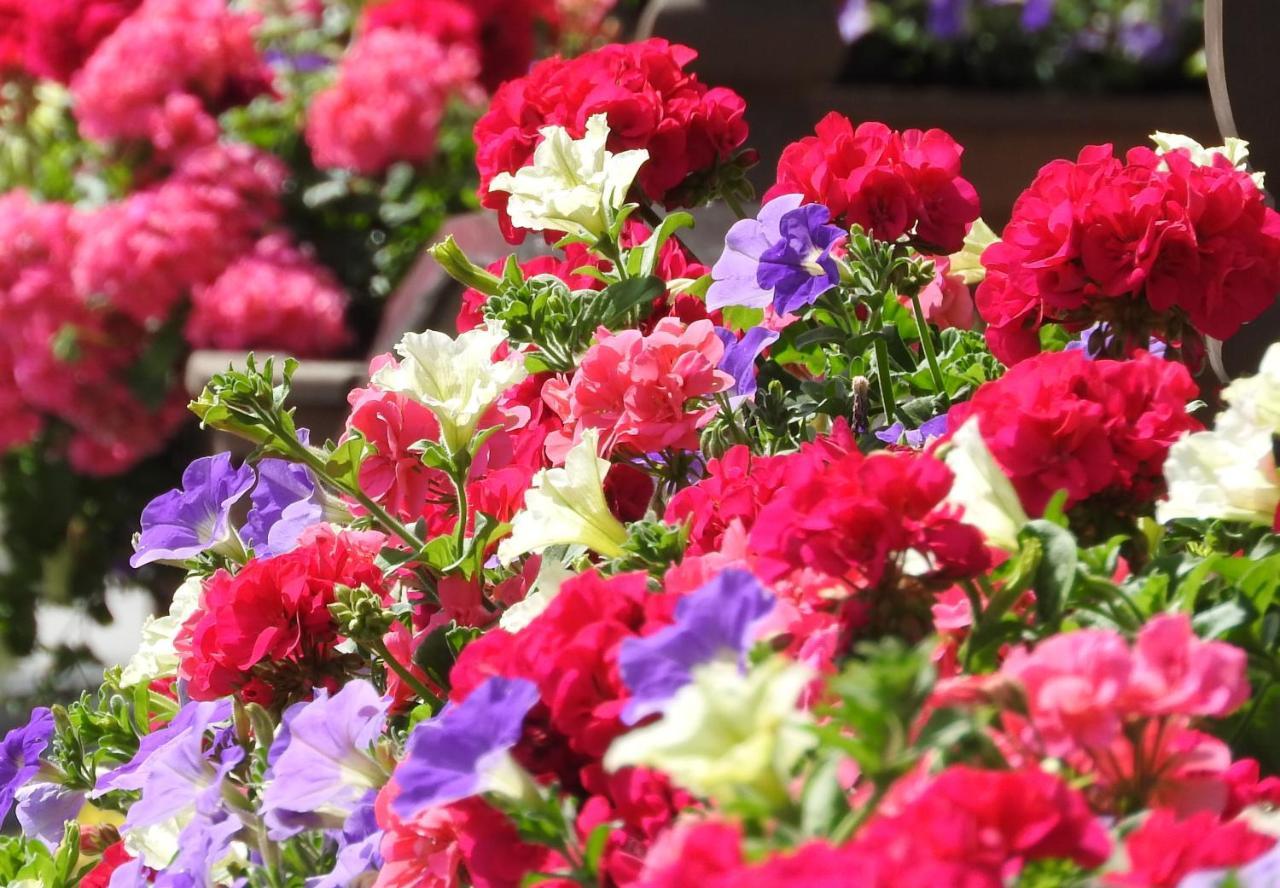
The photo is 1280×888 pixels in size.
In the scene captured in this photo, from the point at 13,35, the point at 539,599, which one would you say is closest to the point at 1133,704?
the point at 539,599

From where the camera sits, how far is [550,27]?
4.18m

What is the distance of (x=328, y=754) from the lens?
2.90 feet

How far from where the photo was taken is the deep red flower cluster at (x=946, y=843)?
0.51 meters

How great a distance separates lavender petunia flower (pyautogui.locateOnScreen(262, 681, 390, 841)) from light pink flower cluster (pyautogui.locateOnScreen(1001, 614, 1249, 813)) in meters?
0.36

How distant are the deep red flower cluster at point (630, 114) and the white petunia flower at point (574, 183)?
7 centimetres

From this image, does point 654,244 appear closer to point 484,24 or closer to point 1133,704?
point 1133,704

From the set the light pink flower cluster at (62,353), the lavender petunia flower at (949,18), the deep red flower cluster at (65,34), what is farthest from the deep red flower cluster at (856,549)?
the lavender petunia flower at (949,18)

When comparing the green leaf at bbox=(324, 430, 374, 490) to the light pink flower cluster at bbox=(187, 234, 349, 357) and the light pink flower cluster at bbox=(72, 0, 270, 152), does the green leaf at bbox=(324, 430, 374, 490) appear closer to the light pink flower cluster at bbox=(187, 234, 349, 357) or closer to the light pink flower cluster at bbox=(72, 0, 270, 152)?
the light pink flower cluster at bbox=(187, 234, 349, 357)

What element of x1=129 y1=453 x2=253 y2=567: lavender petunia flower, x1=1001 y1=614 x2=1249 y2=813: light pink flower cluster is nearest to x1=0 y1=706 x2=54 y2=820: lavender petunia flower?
x1=129 y1=453 x2=253 y2=567: lavender petunia flower

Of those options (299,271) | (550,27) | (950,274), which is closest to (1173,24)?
(550,27)

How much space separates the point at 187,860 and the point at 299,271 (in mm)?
2751

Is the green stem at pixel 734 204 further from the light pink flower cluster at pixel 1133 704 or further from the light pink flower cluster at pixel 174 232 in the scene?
the light pink flower cluster at pixel 174 232

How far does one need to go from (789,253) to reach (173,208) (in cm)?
269

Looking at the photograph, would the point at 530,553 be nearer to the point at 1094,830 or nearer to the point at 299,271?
the point at 1094,830
